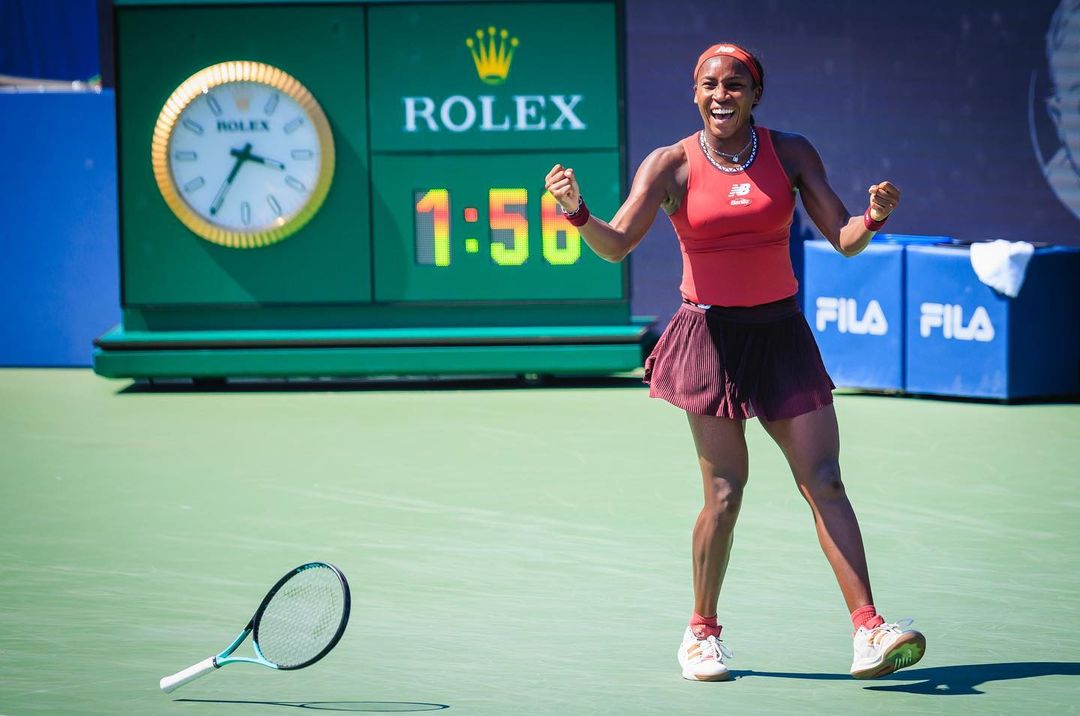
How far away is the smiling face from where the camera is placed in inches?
212

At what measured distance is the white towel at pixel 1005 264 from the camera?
11.1 metres

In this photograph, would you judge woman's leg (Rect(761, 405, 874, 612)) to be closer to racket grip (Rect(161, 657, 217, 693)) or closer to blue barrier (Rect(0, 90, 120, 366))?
racket grip (Rect(161, 657, 217, 693))

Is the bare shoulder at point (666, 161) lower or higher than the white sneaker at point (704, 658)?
higher

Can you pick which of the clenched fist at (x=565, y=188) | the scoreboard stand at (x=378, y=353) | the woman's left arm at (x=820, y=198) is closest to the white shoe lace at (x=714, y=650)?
the woman's left arm at (x=820, y=198)

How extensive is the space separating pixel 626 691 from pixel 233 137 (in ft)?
26.0

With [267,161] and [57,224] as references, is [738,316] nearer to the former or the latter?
[267,161]

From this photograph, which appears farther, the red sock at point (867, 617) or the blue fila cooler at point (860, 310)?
the blue fila cooler at point (860, 310)

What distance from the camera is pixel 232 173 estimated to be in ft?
40.7

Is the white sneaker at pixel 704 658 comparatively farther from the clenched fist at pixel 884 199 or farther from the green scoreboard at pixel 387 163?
the green scoreboard at pixel 387 163

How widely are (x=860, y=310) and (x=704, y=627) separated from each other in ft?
22.3

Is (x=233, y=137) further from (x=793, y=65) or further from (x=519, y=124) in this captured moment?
(x=793, y=65)

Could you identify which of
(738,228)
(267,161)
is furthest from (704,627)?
(267,161)

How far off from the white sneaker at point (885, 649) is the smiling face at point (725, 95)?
1609 millimetres

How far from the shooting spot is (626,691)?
530 cm
